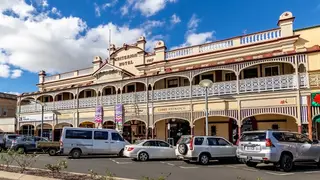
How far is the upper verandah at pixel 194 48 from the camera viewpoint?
23484 mm

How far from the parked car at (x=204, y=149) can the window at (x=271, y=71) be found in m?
8.12

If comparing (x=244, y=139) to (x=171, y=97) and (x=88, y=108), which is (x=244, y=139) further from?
(x=88, y=108)

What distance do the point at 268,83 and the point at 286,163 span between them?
8.41 m

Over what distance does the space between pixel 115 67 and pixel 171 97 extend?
8.67m

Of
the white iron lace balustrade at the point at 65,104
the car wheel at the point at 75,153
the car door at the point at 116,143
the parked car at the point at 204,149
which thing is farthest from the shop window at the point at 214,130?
the white iron lace balustrade at the point at 65,104

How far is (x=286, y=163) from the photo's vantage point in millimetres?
14312

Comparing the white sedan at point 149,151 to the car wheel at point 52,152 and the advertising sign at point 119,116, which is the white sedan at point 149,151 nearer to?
the car wheel at point 52,152

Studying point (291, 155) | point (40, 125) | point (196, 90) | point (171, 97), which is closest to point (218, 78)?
point (196, 90)

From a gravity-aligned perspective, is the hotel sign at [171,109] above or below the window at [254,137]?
above

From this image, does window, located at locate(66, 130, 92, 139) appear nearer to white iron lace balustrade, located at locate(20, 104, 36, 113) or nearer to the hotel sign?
the hotel sign

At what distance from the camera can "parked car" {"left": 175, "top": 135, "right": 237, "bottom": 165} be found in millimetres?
17359

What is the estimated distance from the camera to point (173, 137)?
28844mm

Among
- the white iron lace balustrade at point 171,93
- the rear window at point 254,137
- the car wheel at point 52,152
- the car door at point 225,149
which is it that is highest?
the white iron lace balustrade at point 171,93

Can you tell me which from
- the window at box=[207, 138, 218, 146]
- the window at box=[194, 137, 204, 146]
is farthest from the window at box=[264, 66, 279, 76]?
the window at box=[194, 137, 204, 146]
